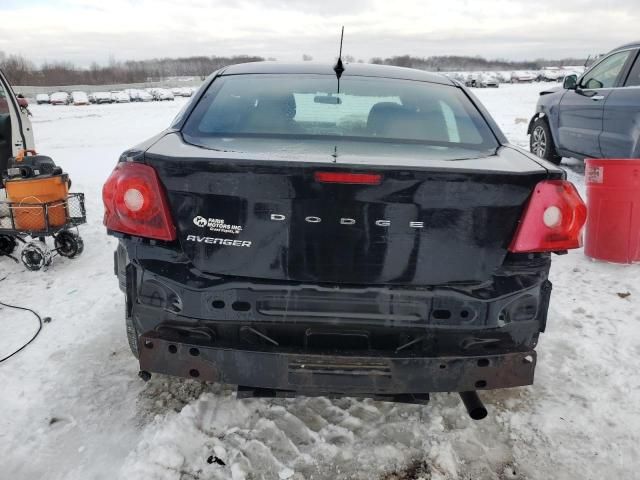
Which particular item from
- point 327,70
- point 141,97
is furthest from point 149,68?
point 327,70

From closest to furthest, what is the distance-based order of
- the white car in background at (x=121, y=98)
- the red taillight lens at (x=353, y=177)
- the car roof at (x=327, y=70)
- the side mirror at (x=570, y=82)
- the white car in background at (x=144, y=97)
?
the red taillight lens at (x=353, y=177) → the car roof at (x=327, y=70) → the side mirror at (x=570, y=82) → the white car in background at (x=121, y=98) → the white car in background at (x=144, y=97)

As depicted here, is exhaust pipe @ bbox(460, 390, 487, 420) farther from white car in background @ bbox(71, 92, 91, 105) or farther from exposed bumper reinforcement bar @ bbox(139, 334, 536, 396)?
white car in background @ bbox(71, 92, 91, 105)

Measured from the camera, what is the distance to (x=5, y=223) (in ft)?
16.1

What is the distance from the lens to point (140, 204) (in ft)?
6.86

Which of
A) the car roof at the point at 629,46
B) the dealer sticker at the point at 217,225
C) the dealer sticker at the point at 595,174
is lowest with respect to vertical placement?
the dealer sticker at the point at 595,174

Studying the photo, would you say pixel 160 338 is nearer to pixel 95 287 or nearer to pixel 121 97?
pixel 95 287

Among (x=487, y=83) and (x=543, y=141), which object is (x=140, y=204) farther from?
(x=487, y=83)

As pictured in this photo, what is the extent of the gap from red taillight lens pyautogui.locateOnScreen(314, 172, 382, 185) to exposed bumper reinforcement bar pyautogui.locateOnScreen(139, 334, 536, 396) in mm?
687

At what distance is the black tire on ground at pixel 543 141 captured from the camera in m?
8.42

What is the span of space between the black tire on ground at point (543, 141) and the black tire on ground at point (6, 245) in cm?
740

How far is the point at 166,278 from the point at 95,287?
2552 millimetres

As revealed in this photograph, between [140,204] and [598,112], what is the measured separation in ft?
21.7

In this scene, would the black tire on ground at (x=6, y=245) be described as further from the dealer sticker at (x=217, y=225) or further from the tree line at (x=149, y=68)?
the tree line at (x=149, y=68)

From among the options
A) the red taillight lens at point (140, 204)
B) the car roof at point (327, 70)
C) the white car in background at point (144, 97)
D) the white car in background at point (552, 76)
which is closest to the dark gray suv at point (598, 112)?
the car roof at point (327, 70)
